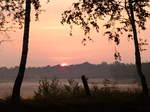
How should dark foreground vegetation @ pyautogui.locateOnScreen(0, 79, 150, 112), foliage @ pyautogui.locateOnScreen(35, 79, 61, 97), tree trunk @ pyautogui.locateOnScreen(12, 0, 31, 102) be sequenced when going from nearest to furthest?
dark foreground vegetation @ pyautogui.locateOnScreen(0, 79, 150, 112), tree trunk @ pyautogui.locateOnScreen(12, 0, 31, 102), foliage @ pyautogui.locateOnScreen(35, 79, 61, 97)

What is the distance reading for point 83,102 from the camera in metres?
23.9

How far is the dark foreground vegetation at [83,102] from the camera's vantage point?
21781 millimetres

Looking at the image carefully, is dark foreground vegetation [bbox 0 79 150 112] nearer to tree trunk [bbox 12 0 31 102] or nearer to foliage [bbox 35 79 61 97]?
foliage [bbox 35 79 61 97]

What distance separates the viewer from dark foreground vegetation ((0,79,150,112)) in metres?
21.8

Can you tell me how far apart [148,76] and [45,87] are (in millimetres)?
111096

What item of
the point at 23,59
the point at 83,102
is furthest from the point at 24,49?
the point at 83,102

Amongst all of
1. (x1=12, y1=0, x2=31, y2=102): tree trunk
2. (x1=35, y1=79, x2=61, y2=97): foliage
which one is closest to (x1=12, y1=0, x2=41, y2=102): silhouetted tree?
(x1=12, y1=0, x2=31, y2=102): tree trunk

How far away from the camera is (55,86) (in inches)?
1211

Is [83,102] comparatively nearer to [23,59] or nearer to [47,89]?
[23,59]

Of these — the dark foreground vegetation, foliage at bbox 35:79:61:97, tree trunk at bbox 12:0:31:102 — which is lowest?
the dark foreground vegetation

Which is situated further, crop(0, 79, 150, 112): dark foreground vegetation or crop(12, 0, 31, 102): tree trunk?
crop(12, 0, 31, 102): tree trunk

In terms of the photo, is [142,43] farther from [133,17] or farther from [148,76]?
[148,76]

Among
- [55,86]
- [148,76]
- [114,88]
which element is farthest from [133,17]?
[148,76]

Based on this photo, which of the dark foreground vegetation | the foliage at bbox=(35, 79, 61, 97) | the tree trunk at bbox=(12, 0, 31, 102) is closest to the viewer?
the dark foreground vegetation
